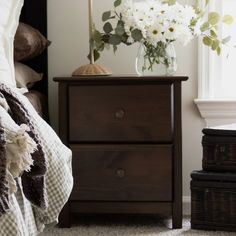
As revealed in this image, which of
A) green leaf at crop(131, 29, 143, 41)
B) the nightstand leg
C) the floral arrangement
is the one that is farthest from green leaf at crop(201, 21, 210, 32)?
the nightstand leg

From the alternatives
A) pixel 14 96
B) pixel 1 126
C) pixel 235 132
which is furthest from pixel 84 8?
pixel 1 126

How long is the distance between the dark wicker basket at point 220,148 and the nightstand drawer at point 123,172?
163 millimetres

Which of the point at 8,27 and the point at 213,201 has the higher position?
the point at 8,27

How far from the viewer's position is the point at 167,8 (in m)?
2.37

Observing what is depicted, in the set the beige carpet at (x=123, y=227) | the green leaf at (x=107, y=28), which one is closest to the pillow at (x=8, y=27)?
the green leaf at (x=107, y=28)

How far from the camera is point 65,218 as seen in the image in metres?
2.37

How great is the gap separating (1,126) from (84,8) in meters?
1.71

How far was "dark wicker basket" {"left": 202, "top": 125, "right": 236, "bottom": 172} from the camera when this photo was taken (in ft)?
7.57

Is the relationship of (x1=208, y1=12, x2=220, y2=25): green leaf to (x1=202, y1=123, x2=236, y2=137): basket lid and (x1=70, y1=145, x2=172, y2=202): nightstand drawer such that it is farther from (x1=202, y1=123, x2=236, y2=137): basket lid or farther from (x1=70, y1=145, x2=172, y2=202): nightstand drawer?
(x1=70, y1=145, x2=172, y2=202): nightstand drawer

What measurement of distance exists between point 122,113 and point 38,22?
71 centimetres

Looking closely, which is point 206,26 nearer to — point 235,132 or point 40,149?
point 235,132

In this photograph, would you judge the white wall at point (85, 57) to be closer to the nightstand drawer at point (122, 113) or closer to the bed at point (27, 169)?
the nightstand drawer at point (122, 113)

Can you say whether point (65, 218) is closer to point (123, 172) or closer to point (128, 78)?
point (123, 172)

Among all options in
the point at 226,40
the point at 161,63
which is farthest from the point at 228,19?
the point at 161,63
